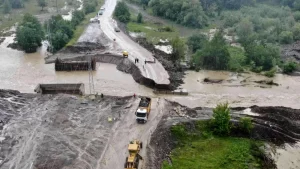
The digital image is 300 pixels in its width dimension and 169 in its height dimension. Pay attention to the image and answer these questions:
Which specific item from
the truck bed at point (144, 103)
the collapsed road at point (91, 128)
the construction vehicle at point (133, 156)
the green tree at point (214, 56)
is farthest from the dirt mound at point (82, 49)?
the construction vehicle at point (133, 156)

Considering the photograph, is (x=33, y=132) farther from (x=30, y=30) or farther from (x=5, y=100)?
(x=30, y=30)

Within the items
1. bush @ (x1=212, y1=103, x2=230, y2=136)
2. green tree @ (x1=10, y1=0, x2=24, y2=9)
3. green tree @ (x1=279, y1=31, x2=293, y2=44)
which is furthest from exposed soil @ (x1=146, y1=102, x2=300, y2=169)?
green tree @ (x1=10, y1=0, x2=24, y2=9)

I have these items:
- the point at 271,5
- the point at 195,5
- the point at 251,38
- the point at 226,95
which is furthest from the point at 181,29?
the point at 226,95

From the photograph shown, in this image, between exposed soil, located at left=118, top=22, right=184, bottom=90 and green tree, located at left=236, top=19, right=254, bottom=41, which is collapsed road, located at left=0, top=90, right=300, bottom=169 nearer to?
exposed soil, located at left=118, top=22, right=184, bottom=90

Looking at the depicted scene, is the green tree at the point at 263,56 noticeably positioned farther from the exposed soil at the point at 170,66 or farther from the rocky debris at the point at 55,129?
the rocky debris at the point at 55,129

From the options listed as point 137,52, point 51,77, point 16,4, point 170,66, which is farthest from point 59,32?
point 16,4

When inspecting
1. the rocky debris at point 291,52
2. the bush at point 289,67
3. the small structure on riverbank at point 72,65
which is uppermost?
the rocky debris at point 291,52
